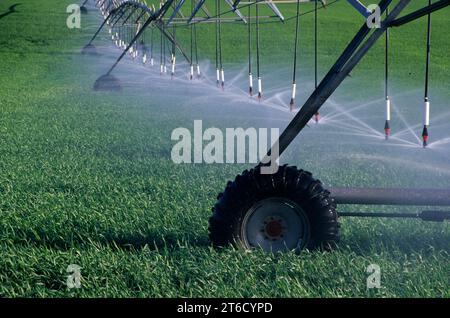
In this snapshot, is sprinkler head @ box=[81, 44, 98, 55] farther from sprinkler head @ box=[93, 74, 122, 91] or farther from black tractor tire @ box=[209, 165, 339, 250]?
black tractor tire @ box=[209, 165, 339, 250]

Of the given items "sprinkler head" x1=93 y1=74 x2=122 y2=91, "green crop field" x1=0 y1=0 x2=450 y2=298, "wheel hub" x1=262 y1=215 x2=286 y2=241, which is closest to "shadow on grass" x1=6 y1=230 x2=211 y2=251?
"green crop field" x1=0 y1=0 x2=450 y2=298

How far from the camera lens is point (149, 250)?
21.4ft

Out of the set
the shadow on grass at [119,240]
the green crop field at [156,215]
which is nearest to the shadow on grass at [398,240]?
the green crop field at [156,215]

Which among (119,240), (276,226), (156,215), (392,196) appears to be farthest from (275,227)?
(156,215)

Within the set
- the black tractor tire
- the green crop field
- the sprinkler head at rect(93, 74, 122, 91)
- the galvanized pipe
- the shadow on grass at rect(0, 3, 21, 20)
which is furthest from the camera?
the shadow on grass at rect(0, 3, 21, 20)

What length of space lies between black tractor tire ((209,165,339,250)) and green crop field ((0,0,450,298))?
13 centimetres

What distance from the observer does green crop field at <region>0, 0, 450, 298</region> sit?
5.71m

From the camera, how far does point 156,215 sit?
7.98 m

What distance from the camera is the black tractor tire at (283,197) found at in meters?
6.31

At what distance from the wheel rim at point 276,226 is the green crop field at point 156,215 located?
136 millimetres

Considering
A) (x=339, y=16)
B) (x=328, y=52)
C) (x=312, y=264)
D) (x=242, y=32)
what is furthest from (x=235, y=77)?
(x=312, y=264)

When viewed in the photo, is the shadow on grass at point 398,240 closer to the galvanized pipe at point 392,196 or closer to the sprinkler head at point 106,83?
the galvanized pipe at point 392,196

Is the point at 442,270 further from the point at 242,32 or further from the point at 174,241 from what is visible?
the point at 242,32

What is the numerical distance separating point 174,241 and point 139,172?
14.5 feet
